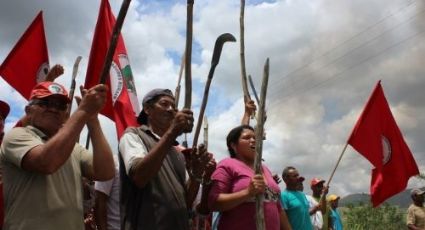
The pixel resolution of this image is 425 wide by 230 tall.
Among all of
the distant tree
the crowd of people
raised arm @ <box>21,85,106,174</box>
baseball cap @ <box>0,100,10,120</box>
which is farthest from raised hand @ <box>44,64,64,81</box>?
the distant tree

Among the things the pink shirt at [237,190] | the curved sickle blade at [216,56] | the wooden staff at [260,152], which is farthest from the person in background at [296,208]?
the curved sickle blade at [216,56]

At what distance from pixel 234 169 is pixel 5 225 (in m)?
1.77

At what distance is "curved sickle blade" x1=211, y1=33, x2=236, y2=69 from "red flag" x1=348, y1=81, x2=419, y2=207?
4.09 metres

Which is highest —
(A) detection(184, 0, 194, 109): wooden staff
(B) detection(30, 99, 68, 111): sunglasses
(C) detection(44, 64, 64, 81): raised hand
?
(C) detection(44, 64, 64, 81): raised hand

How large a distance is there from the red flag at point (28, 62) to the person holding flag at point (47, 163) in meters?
2.76

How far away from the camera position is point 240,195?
3422 mm

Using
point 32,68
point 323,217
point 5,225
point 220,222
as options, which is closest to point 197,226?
point 220,222

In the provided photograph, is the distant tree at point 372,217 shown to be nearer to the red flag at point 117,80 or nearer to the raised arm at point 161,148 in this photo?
the red flag at point 117,80

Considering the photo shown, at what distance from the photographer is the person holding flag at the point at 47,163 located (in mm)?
2404

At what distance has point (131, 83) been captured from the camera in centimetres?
548

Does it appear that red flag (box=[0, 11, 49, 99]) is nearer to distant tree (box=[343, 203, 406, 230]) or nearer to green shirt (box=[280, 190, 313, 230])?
green shirt (box=[280, 190, 313, 230])

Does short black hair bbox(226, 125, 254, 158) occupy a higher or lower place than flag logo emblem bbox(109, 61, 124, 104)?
lower

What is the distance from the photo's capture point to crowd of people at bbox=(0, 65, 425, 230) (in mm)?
2443

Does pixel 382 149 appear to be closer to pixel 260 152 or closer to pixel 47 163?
pixel 260 152
